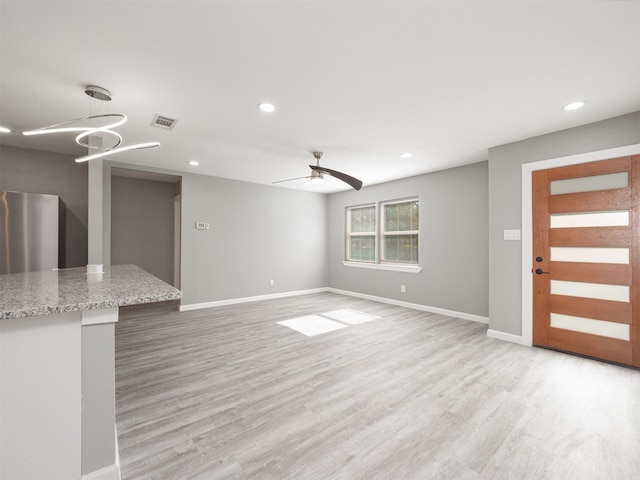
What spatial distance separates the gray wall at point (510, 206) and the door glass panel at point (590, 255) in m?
0.39

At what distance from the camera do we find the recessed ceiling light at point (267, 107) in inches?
105

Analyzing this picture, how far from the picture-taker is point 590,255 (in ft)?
10.0

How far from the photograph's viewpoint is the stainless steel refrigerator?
3314mm

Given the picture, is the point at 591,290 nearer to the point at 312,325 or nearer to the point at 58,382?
the point at 312,325

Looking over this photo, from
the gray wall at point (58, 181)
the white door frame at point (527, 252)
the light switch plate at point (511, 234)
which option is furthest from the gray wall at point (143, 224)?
the white door frame at point (527, 252)

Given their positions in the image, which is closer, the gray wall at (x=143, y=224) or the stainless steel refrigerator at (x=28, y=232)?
the stainless steel refrigerator at (x=28, y=232)

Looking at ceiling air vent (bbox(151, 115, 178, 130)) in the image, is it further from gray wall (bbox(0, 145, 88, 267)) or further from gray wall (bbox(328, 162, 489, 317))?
gray wall (bbox(328, 162, 489, 317))

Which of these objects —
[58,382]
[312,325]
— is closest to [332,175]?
[312,325]

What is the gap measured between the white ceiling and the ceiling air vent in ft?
0.24

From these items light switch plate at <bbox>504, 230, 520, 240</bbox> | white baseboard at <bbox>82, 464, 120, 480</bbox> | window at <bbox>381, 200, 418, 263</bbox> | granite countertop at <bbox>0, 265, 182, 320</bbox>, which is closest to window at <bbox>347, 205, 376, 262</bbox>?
window at <bbox>381, 200, 418, 263</bbox>

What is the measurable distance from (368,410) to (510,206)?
3.16 m

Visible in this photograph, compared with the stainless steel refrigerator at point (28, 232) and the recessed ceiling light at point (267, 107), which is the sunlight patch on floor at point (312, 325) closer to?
the recessed ceiling light at point (267, 107)

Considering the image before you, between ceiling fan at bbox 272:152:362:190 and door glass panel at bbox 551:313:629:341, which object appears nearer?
door glass panel at bbox 551:313:629:341

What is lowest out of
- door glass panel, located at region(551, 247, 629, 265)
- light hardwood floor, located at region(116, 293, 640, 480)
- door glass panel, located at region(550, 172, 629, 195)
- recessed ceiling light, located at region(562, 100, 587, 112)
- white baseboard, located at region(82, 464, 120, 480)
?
light hardwood floor, located at region(116, 293, 640, 480)
